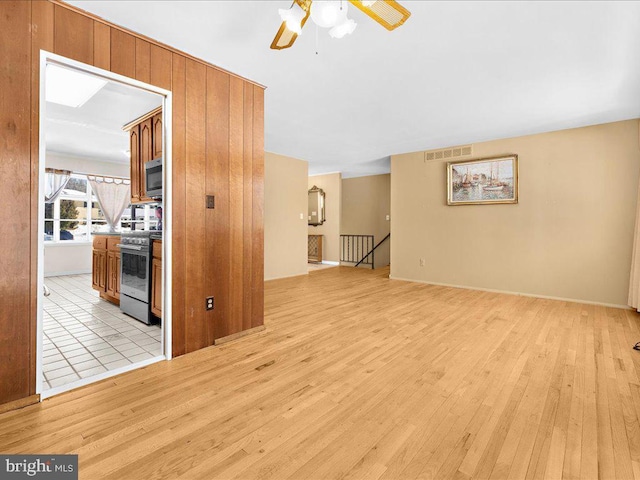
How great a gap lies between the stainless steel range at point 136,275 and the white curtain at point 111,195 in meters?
4.22

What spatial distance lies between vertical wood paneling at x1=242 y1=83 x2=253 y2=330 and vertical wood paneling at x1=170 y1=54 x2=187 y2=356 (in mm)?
600

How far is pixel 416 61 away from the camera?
2.69m

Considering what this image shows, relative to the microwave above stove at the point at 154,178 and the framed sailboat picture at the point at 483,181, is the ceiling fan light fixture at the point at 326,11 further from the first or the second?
the framed sailboat picture at the point at 483,181

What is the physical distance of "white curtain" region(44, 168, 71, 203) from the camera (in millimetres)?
6211

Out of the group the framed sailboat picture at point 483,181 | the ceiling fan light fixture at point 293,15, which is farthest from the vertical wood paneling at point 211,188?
the framed sailboat picture at point 483,181

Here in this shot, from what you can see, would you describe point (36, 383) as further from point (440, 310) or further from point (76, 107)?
point (440, 310)

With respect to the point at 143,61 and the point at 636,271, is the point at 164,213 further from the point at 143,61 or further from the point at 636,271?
the point at 636,271

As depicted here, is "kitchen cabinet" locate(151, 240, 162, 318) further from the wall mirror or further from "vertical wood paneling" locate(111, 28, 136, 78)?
the wall mirror

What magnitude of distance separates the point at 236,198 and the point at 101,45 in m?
1.43

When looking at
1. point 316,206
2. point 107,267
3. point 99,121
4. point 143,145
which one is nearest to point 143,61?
point 143,145

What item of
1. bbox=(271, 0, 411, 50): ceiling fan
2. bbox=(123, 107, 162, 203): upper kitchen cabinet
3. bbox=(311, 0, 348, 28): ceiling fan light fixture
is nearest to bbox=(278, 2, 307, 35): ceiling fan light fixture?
bbox=(271, 0, 411, 50): ceiling fan

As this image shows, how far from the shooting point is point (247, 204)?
303cm

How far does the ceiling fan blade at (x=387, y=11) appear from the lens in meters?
1.53

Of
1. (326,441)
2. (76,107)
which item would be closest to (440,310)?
(326,441)
